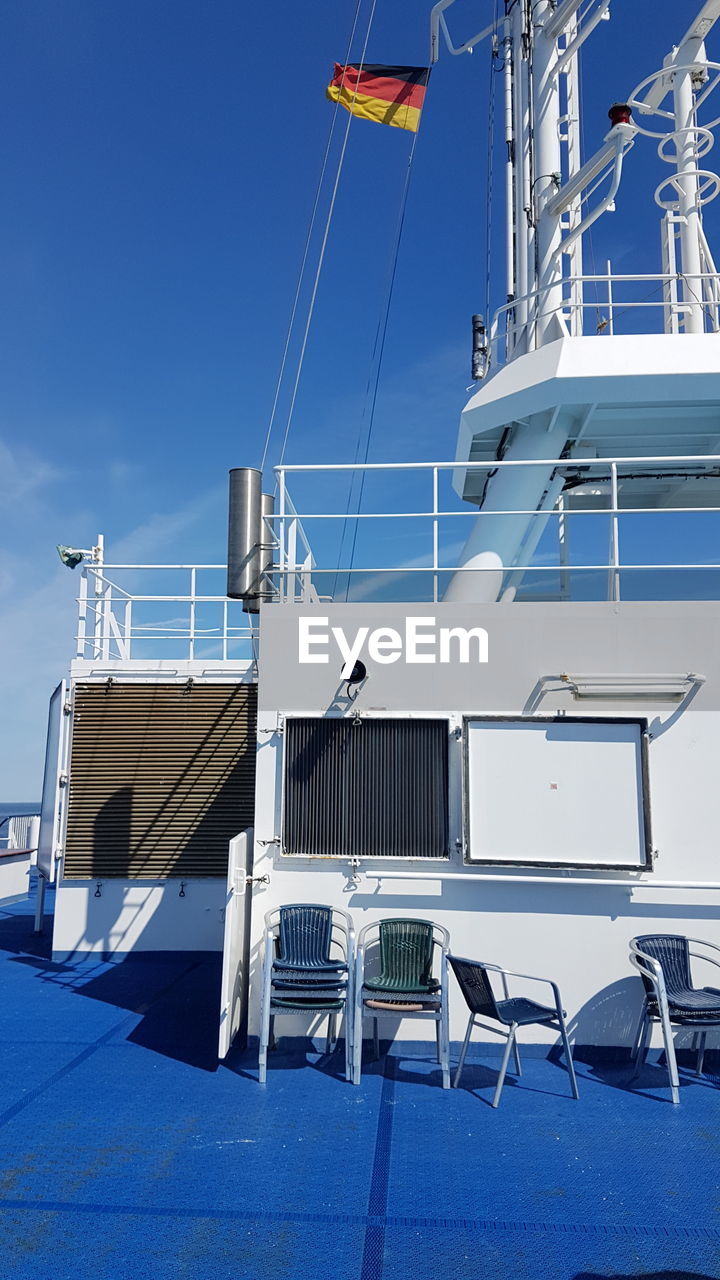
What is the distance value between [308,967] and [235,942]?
58 centimetres

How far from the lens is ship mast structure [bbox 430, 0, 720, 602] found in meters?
8.61

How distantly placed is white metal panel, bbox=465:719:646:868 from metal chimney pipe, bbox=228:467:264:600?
2.27m

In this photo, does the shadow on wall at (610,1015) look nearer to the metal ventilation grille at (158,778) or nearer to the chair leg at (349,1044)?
the chair leg at (349,1044)

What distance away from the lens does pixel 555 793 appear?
22.8 feet

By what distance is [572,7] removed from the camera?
9.67 m

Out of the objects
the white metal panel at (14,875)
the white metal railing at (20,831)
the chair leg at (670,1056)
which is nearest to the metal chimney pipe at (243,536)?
the chair leg at (670,1056)

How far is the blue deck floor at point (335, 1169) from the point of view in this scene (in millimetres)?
3992

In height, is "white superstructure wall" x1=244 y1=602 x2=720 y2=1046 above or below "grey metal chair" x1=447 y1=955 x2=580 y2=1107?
above

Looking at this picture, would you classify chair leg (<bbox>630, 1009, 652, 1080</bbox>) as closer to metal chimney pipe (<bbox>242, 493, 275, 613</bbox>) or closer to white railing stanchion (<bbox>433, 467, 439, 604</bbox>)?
white railing stanchion (<bbox>433, 467, 439, 604</bbox>)

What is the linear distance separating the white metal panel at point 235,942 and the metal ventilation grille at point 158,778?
3.69 meters

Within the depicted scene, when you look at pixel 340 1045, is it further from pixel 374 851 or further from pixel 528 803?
pixel 528 803

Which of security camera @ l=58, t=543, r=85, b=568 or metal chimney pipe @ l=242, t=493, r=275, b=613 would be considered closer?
metal chimney pipe @ l=242, t=493, r=275, b=613

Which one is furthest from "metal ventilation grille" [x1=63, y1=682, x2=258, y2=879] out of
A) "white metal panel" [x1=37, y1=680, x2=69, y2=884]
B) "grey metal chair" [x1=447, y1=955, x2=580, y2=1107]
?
"grey metal chair" [x1=447, y1=955, x2=580, y2=1107]

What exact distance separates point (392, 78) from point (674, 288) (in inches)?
181
